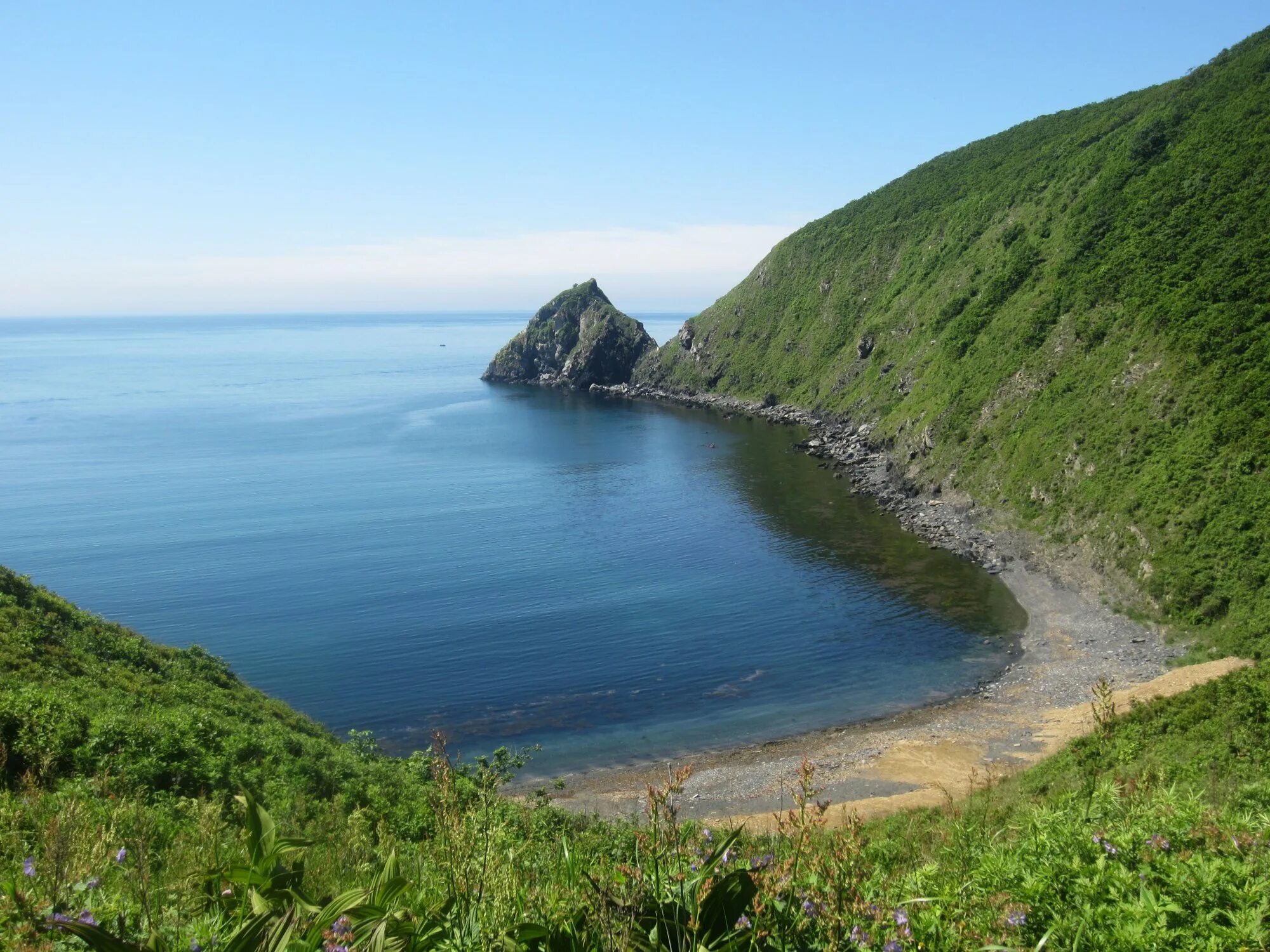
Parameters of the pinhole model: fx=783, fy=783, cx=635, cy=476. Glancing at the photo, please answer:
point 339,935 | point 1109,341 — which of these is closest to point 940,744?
point 339,935

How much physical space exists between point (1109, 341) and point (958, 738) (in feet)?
125

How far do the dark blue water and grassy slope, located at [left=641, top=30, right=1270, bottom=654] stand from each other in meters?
8.34

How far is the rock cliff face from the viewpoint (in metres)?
156

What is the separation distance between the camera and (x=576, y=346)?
163000mm

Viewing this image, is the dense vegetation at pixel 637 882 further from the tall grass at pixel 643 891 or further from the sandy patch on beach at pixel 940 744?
the sandy patch on beach at pixel 940 744

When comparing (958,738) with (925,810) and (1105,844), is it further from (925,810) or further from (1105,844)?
(1105,844)

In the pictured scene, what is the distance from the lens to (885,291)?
344 feet

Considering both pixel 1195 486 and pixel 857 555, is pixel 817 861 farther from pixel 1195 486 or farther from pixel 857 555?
pixel 857 555

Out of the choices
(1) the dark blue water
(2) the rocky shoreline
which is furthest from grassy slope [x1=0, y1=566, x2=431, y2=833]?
(2) the rocky shoreline

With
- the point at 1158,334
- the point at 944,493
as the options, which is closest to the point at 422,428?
the point at 944,493

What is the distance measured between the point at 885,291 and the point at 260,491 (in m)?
79.9

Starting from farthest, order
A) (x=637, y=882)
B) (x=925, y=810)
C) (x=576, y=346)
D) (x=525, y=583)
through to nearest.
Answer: (x=576, y=346) < (x=525, y=583) < (x=925, y=810) < (x=637, y=882)

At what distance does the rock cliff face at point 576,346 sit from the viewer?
156375mm

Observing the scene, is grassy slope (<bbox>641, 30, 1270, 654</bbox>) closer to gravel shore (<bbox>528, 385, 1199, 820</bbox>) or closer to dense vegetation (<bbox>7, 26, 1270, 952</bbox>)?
dense vegetation (<bbox>7, 26, 1270, 952</bbox>)
